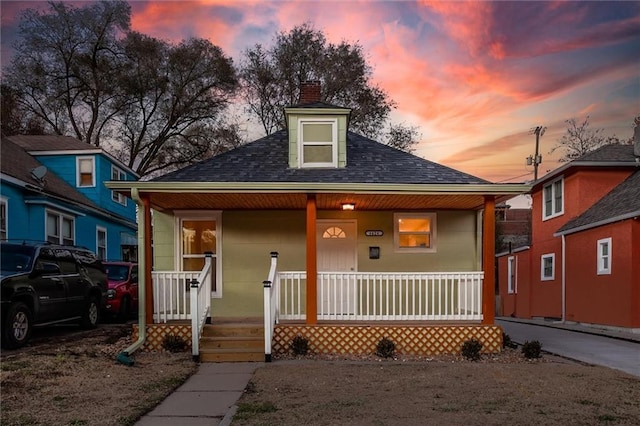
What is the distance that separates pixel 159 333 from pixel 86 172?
12983 millimetres

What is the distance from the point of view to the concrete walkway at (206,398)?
225 inches

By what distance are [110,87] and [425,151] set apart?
17.5 meters

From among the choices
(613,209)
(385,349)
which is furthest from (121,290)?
(613,209)

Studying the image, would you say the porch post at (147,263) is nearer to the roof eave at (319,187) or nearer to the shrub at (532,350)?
the roof eave at (319,187)

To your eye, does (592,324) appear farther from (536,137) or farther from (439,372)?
(536,137)

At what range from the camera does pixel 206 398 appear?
6.66 m

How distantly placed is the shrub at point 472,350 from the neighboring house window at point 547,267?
40.0 feet

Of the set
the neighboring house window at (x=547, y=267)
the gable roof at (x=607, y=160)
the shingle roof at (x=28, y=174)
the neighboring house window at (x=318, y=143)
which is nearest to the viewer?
the neighboring house window at (x=318, y=143)

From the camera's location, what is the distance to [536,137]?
3372 cm

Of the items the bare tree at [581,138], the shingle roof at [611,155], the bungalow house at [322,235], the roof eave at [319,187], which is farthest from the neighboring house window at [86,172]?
the bare tree at [581,138]

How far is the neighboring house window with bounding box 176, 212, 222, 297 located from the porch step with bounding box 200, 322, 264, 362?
5.72 feet

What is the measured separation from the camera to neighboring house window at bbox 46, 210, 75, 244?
54.7 feet

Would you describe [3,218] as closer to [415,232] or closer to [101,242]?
[101,242]

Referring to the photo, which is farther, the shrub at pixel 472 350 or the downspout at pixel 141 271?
the downspout at pixel 141 271
